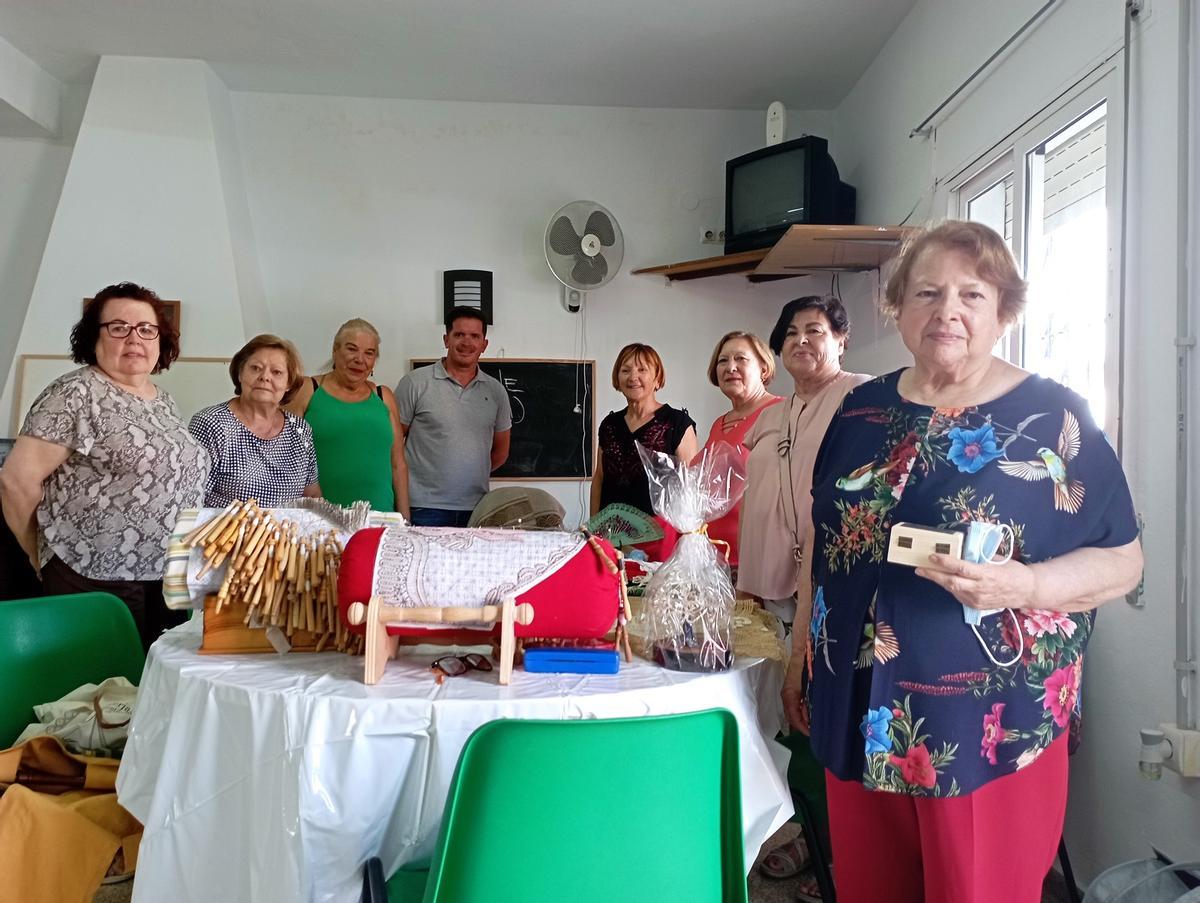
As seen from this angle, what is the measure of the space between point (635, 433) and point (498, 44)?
1.98 metres

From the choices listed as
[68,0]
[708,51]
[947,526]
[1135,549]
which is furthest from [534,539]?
[68,0]

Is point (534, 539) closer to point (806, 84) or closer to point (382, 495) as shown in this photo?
point (382, 495)

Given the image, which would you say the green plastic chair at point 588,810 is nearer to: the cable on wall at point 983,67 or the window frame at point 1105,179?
the window frame at point 1105,179

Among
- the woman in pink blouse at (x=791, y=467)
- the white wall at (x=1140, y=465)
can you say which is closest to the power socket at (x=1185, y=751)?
the white wall at (x=1140, y=465)

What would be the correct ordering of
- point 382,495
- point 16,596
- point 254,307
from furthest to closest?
point 254,307, point 382,495, point 16,596

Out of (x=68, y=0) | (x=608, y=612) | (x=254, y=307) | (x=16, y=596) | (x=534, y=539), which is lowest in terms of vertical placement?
(x=16, y=596)

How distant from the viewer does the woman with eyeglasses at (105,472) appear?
2.01 m

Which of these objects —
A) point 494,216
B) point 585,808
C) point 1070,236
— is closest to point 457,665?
point 585,808

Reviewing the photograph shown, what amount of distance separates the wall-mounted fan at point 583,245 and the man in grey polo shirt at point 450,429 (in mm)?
782

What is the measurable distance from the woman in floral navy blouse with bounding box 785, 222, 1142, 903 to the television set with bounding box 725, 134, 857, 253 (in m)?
2.65

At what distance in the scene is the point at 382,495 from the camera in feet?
10.6

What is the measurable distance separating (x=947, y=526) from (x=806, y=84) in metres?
3.60

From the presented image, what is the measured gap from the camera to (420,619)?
1.21m

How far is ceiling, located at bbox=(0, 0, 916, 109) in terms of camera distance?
3.37 metres
